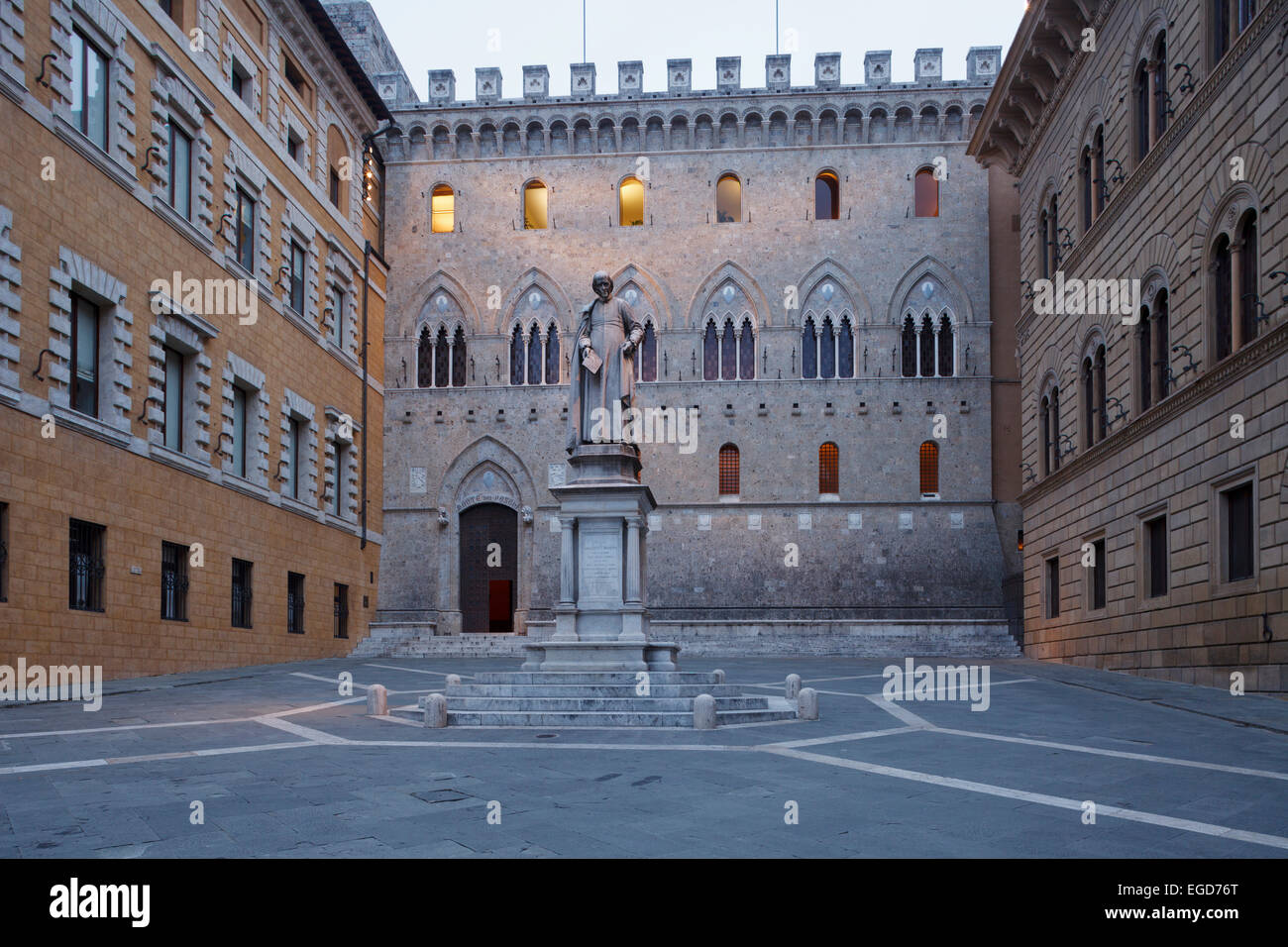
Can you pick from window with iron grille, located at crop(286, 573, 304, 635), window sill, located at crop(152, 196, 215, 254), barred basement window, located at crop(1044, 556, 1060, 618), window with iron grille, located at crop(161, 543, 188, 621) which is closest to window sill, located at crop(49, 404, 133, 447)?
window with iron grille, located at crop(161, 543, 188, 621)

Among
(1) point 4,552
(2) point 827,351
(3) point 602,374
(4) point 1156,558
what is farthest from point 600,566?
(2) point 827,351

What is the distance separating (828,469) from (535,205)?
47.4 feet

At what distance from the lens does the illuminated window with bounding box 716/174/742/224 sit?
3988cm

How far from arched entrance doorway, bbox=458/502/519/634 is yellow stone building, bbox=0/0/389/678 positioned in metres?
3.70

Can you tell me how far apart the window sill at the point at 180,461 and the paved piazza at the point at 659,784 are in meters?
7.16

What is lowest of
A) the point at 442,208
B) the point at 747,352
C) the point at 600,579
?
the point at 600,579

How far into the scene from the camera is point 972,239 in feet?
127

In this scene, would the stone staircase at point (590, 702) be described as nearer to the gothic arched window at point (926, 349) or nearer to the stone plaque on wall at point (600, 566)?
the stone plaque on wall at point (600, 566)

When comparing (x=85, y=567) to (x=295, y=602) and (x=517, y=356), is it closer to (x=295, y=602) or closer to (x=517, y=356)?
(x=295, y=602)

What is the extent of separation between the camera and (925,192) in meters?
39.5

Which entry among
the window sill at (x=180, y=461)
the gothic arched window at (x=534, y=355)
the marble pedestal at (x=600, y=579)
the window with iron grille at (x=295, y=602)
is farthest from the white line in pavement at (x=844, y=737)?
the gothic arched window at (x=534, y=355)

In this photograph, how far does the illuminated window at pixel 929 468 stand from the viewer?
37781 mm

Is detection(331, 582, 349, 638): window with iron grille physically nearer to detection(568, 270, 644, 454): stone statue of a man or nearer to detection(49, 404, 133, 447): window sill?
detection(49, 404, 133, 447): window sill

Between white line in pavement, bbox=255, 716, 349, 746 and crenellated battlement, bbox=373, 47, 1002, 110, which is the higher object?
crenellated battlement, bbox=373, 47, 1002, 110
